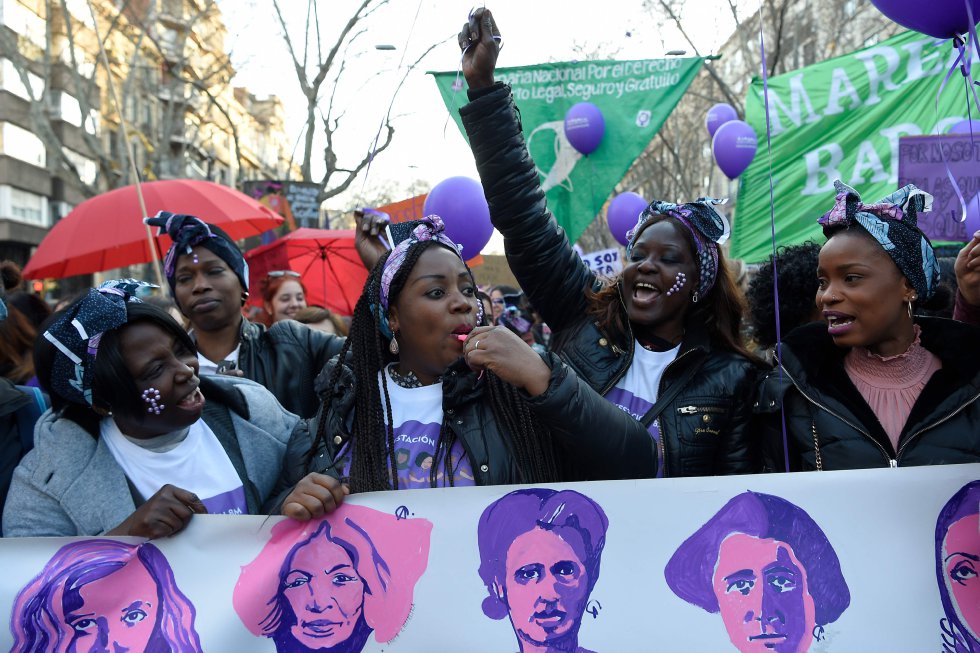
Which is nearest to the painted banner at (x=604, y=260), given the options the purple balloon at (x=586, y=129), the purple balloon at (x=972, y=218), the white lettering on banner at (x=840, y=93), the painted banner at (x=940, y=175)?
the purple balloon at (x=586, y=129)

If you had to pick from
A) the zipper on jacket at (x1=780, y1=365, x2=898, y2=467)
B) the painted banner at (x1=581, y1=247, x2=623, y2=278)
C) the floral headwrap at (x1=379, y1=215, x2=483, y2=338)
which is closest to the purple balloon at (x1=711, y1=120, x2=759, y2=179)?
the painted banner at (x1=581, y1=247, x2=623, y2=278)

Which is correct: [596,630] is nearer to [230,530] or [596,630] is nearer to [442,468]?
[442,468]

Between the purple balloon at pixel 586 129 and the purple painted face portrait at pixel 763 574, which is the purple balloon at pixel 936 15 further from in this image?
the purple balloon at pixel 586 129

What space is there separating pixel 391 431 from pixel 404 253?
49 centimetres

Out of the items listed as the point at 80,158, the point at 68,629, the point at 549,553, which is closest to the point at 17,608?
the point at 68,629

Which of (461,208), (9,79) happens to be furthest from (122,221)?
(9,79)

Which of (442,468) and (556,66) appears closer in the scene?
(442,468)

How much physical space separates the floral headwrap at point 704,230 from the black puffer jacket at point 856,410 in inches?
15.3

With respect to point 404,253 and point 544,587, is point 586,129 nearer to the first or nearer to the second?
point 404,253

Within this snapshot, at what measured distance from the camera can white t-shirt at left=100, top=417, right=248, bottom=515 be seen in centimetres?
222

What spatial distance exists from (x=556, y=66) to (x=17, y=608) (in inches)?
237

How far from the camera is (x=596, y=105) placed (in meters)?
7.20

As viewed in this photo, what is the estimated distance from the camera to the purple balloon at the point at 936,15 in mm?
2357

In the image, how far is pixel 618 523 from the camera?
1.93 metres
